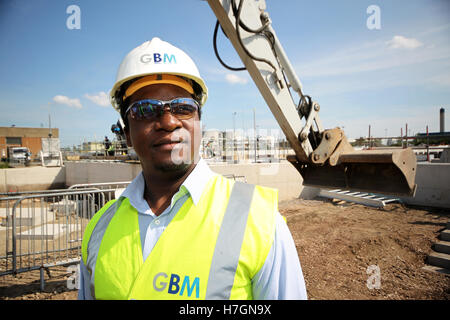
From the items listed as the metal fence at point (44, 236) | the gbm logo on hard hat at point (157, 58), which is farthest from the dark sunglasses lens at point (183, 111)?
the metal fence at point (44, 236)

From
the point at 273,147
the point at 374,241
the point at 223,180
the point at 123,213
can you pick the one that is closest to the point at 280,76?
the point at 223,180

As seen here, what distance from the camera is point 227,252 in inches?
46.1

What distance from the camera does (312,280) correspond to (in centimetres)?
468

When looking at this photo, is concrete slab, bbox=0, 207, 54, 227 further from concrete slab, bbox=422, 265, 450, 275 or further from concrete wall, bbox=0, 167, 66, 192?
concrete wall, bbox=0, 167, 66, 192

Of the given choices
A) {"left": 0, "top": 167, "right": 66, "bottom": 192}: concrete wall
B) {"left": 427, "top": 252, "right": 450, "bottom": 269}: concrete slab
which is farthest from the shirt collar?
{"left": 0, "top": 167, "right": 66, "bottom": 192}: concrete wall

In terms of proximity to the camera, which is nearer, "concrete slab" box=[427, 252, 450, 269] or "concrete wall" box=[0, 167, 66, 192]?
"concrete slab" box=[427, 252, 450, 269]

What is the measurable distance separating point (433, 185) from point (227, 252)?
11544mm

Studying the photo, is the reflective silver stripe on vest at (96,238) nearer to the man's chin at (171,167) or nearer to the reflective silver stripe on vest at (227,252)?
the man's chin at (171,167)

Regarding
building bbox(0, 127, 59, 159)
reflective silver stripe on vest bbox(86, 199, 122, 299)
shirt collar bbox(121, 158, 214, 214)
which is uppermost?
building bbox(0, 127, 59, 159)

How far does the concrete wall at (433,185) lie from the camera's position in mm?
9359

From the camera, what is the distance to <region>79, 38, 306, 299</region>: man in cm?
115

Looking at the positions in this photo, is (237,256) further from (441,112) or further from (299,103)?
(441,112)

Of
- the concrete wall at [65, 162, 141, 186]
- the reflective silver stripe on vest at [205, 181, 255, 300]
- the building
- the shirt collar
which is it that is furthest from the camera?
the building
